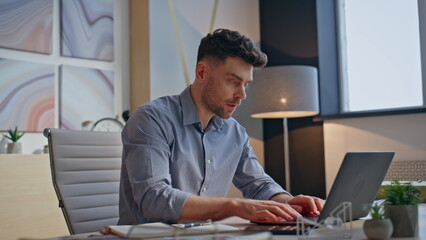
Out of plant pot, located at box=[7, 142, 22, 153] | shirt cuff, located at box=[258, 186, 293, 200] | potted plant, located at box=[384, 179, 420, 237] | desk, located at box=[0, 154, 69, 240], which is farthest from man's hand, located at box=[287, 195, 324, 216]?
plant pot, located at box=[7, 142, 22, 153]

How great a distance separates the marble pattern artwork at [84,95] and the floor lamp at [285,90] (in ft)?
3.68

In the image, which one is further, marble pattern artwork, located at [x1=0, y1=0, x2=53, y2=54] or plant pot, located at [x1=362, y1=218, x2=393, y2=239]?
marble pattern artwork, located at [x1=0, y1=0, x2=53, y2=54]

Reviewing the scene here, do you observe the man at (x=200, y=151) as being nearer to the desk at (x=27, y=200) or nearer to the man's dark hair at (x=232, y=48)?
the man's dark hair at (x=232, y=48)

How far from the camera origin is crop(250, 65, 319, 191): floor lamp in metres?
3.84

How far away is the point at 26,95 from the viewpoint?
3.70m

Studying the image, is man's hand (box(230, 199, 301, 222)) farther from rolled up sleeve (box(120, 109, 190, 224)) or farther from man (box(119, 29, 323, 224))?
rolled up sleeve (box(120, 109, 190, 224))

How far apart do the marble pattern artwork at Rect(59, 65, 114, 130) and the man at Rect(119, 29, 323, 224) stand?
82.2 inches

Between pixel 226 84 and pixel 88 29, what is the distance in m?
2.39

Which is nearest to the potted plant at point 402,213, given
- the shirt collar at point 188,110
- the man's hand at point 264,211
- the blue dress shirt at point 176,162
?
the man's hand at point 264,211

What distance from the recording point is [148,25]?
4211 mm

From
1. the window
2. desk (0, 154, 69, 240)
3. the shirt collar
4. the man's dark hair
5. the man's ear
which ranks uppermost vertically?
the window

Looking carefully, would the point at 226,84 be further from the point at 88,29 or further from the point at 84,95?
the point at 88,29

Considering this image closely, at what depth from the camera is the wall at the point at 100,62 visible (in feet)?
12.2

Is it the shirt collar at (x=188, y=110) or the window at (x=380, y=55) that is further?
the window at (x=380, y=55)
